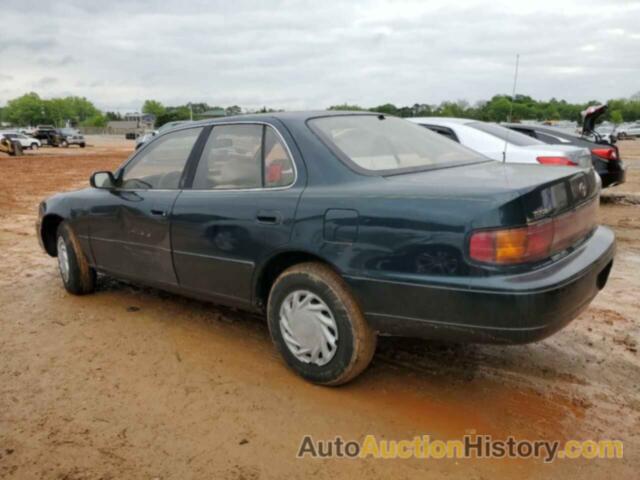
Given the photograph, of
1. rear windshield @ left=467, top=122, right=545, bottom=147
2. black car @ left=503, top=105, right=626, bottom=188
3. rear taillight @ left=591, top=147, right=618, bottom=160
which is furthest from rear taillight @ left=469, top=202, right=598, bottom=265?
rear taillight @ left=591, top=147, right=618, bottom=160

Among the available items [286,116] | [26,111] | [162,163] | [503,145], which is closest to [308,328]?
[286,116]

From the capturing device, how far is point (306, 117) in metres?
3.63

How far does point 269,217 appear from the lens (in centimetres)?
335

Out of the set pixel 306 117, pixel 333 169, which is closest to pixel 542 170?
pixel 333 169

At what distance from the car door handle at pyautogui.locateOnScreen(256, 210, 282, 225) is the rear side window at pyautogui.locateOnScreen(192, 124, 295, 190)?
19 centimetres

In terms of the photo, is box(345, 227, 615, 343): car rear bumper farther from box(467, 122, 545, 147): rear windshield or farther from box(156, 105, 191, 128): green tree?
box(156, 105, 191, 128): green tree

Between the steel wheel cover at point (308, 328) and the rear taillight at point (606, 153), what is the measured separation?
7.42 m

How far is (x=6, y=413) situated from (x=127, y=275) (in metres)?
1.57

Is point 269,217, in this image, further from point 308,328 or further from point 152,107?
point 152,107

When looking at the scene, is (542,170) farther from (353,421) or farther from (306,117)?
(353,421)

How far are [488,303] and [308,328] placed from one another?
3.51 ft

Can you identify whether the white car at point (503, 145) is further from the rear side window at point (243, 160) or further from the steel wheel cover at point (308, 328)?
the steel wheel cover at point (308, 328)

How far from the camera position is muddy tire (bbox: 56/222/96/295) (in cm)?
501

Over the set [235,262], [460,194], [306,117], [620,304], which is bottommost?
[620,304]
